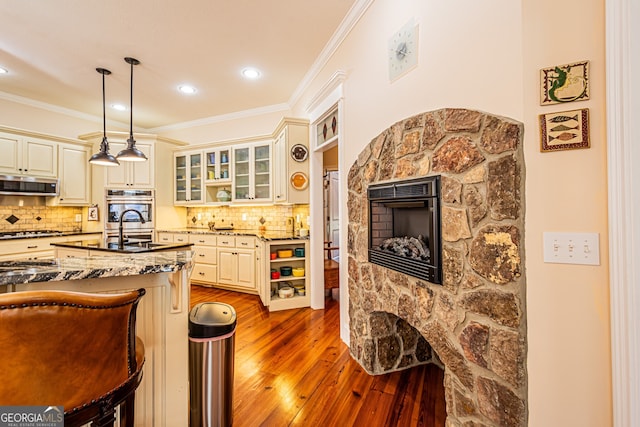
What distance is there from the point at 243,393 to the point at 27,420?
4.26 feet

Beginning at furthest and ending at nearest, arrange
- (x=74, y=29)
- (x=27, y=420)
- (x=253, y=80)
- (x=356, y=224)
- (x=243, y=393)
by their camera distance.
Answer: (x=253, y=80)
(x=74, y=29)
(x=356, y=224)
(x=243, y=393)
(x=27, y=420)

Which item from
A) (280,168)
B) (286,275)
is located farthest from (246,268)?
(280,168)

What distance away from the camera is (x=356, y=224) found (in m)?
2.40

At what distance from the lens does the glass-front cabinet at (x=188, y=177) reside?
5.08 metres

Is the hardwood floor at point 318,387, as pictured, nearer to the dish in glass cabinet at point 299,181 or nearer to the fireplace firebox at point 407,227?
the fireplace firebox at point 407,227

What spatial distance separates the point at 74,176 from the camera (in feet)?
15.4

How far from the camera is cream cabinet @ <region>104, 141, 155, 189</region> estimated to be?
15.8 feet

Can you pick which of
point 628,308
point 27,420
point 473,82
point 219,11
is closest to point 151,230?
point 219,11

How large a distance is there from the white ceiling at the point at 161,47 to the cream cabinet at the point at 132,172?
724mm

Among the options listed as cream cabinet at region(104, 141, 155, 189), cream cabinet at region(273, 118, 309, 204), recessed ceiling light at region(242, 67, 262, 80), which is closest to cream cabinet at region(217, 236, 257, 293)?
cream cabinet at region(273, 118, 309, 204)

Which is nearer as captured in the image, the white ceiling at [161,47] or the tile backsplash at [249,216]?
the white ceiling at [161,47]

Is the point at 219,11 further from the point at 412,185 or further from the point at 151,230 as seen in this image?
the point at 151,230

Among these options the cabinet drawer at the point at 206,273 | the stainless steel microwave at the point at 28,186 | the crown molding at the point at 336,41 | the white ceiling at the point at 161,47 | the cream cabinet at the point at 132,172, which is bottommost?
the cabinet drawer at the point at 206,273

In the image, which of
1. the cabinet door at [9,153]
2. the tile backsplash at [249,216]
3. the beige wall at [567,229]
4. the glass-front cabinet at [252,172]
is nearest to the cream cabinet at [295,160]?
the tile backsplash at [249,216]
